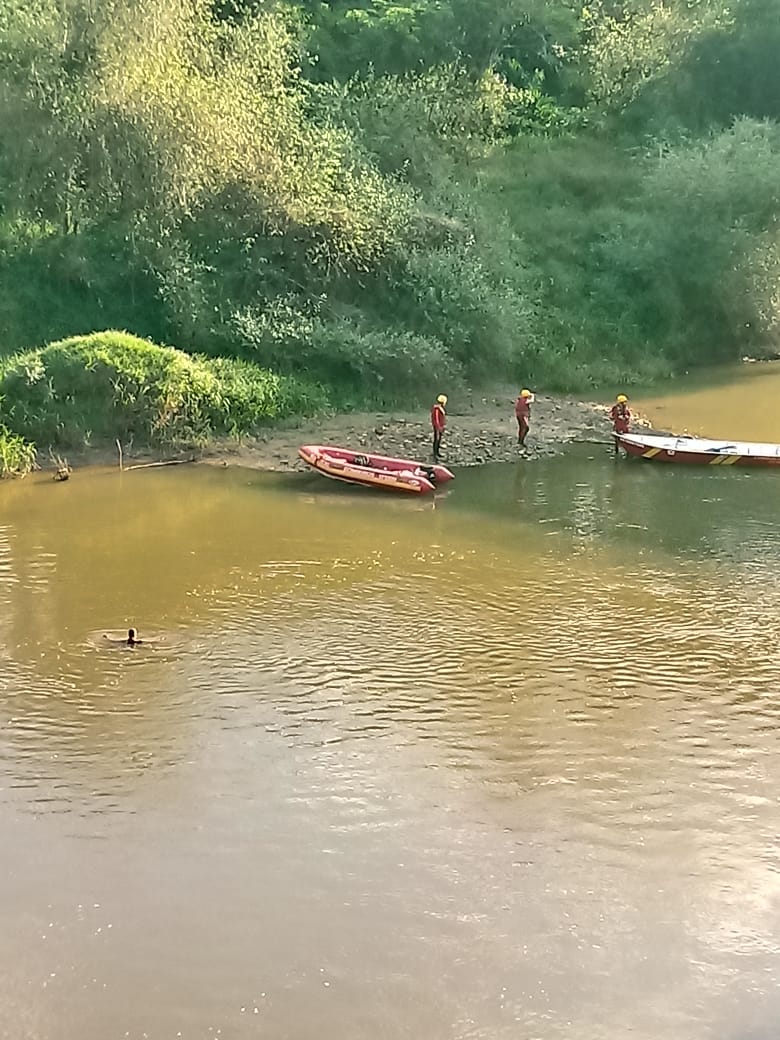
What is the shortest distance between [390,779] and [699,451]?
12.9 metres

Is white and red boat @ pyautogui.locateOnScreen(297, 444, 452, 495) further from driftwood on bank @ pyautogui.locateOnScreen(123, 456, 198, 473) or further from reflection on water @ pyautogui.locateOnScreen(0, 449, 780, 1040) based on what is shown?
driftwood on bank @ pyautogui.locateOnScreen(123, 456, 198, 473)

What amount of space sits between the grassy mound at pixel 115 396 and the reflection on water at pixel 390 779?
12.4ft

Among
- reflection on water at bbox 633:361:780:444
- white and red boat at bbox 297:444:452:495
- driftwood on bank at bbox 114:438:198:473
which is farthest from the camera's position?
reflection on water at bbox 633:361:780:444

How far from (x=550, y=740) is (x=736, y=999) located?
390 centimetres

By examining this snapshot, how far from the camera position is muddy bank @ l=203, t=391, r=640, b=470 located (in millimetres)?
22516

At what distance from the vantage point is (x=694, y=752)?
1095 centimetres

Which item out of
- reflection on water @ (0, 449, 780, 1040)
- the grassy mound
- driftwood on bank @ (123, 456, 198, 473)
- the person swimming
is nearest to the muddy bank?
driftwood on bank @ (123, 456, 198, 473)

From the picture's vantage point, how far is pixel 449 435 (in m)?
23.7

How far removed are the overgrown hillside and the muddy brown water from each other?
350 inches

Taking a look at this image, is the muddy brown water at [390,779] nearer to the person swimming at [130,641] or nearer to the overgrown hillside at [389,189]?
the person swimming at [130,641]

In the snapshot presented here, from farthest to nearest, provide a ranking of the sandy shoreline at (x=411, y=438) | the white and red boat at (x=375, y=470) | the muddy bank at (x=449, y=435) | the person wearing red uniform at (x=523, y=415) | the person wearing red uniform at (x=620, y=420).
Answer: the person wearing red uniform at (x=523, y=415) → the person wearing red uniform at (x=620, y=420) → the muddy bank at (x=449, y=435) → the sandy shoreline at (x=411, y=438) → the white and red boat at (x=375, y=470)

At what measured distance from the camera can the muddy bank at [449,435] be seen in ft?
73.9

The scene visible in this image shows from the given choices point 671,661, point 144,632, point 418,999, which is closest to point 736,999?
point 418,999

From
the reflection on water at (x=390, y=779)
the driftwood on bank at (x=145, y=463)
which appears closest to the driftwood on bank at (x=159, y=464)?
the driftwood on bank at (x=145, y=463)
